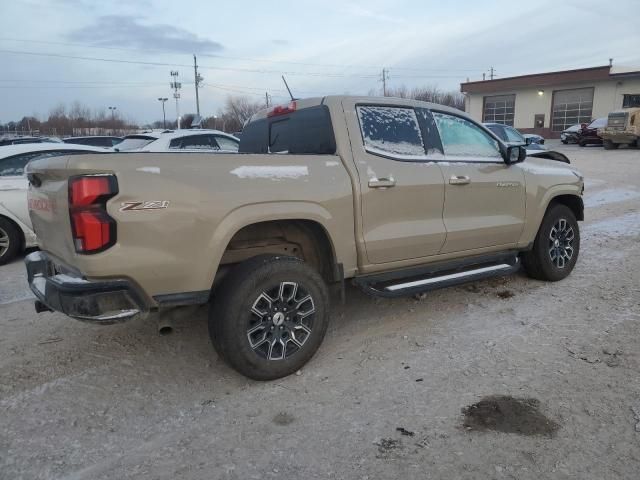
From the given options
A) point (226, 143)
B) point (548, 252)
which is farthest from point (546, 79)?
point (548, 252)

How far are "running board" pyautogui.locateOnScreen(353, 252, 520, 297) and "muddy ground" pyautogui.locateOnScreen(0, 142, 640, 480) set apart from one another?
1.21 feet

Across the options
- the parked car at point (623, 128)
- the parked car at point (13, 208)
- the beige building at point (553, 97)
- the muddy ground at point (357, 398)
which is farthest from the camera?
the beige building at point (553, 97)

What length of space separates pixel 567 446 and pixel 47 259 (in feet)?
11.4

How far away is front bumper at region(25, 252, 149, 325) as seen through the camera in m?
2.94

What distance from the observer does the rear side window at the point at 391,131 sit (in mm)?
4078

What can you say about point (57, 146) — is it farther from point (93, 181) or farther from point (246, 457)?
point (246, 457)

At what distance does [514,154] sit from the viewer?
4922 mm

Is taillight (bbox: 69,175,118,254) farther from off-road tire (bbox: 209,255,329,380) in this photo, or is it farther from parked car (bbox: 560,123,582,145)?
parked car (bbox: 560,123,582,145)

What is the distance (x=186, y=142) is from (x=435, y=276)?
268 inches

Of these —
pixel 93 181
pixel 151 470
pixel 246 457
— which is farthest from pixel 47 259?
pixel 246 457

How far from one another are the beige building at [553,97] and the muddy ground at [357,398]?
41.8 meters

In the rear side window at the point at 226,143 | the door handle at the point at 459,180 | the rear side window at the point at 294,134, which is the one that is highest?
the rear side window at the point at 294,134

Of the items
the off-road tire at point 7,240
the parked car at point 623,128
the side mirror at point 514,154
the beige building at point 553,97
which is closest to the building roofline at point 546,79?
the beige building at point 553,97

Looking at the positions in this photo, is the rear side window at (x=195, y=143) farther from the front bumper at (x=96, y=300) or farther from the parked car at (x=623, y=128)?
the parked car at (x=623, y=128)
